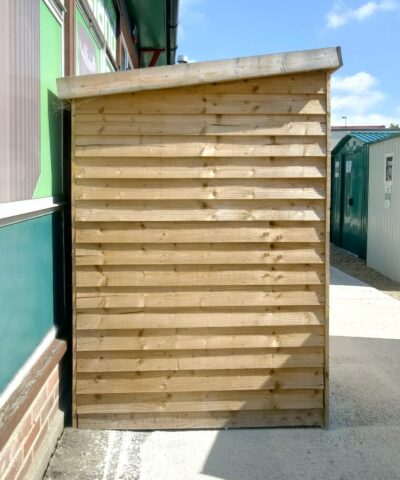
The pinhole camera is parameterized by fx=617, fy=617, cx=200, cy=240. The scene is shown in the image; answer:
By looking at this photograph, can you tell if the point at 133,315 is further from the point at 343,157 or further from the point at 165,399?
the point at 343,157

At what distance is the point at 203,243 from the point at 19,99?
155 cm

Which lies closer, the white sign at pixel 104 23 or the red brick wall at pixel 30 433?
the red brick wall at pixel 30 433

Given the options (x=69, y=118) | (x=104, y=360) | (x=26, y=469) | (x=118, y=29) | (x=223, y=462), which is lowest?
(x=223, y=462)

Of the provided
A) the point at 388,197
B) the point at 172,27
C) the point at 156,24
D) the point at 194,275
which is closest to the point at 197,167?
the point at 194,275

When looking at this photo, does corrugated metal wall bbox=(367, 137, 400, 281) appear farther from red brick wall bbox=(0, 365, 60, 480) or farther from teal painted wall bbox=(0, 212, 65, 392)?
red brick wall bbox=(0, 365, 60, 480)

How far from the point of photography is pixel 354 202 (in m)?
14.6

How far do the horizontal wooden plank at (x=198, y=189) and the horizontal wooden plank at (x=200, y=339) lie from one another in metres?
0.87

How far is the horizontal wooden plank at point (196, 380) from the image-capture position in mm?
4012

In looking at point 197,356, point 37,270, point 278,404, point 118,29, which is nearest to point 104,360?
point 197,356

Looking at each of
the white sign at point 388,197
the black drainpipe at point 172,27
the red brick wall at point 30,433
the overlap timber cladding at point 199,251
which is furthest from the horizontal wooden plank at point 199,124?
the white sign at point 388,197

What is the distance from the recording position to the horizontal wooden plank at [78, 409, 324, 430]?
13.3ft

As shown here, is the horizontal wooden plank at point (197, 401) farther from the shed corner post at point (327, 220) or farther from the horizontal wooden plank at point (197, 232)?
the horizontal wooden plank at point (197, 232)

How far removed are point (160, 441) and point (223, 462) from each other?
478mm

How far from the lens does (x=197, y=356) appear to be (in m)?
4.04
